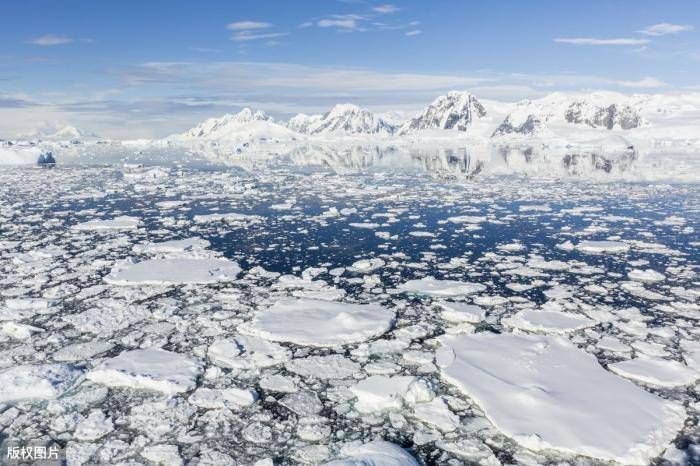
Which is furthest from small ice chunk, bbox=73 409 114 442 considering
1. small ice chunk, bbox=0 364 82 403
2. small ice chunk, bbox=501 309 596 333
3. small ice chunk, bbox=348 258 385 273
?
small ice chunk, bbox=348 258 385 273

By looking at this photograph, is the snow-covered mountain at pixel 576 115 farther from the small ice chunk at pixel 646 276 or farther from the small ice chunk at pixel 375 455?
the small ice chunk at pixel 375 455

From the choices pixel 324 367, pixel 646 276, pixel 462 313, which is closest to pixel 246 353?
pixel 324 367

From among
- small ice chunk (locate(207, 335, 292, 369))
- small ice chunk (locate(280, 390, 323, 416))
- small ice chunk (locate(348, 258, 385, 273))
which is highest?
small ice chunk (locate(348, 258, 385, 273))

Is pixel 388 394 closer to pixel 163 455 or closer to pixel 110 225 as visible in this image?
pixel 163 455

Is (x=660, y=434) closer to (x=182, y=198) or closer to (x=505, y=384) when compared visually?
(x=505, y=384)

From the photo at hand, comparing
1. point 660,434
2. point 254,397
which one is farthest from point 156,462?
point 660,434

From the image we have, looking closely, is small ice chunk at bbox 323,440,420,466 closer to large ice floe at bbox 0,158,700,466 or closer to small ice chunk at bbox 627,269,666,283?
large ice floe at bbox 0,158,700,466
